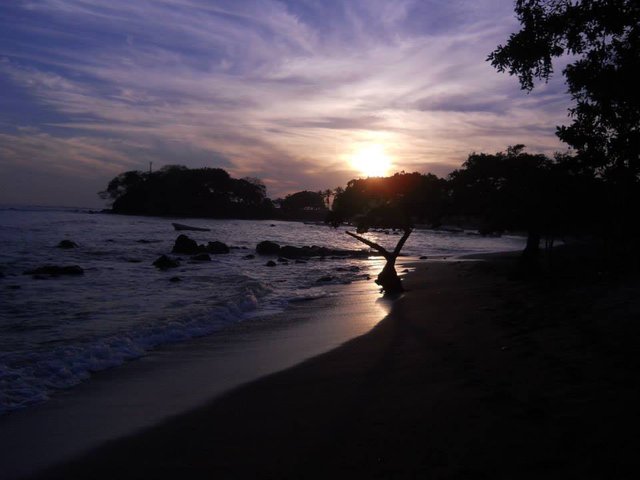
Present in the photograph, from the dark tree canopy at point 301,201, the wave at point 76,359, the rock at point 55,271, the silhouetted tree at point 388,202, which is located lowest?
the rock at point 55,271

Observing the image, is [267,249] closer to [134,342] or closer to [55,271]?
[55,271]

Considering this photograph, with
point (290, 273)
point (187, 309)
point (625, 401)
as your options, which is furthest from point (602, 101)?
point (290, 273)

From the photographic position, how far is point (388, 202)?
64.5 feet

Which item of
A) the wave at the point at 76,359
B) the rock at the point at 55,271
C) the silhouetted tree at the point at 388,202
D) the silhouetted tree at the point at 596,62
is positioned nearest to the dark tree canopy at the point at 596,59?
the silhouetted tree at the point at 596,62

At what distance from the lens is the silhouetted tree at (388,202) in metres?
19.4

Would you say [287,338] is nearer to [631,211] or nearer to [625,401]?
[625,401]

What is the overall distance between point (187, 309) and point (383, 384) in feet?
26.4

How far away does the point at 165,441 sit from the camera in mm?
4938

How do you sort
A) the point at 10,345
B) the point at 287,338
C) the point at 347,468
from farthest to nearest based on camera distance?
the point at 287,338
the point at 10,345
the point at 347,468

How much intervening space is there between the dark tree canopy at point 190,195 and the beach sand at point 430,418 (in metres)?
123

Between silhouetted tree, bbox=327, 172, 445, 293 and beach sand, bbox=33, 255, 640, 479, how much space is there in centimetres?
1119

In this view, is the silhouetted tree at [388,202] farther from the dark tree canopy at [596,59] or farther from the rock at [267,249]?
the rock at [267,249]

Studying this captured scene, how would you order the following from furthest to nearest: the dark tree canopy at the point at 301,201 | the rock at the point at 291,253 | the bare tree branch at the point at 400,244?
the dark tree canopy at the point at 301,201
the rock at the point at 291,253
the bare tree branch at the point at 400,244

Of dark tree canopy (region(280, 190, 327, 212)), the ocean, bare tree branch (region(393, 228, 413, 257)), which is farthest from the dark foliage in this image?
dark tree canopy (region(280, 190, 327, 212))
